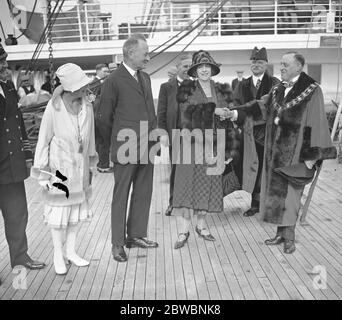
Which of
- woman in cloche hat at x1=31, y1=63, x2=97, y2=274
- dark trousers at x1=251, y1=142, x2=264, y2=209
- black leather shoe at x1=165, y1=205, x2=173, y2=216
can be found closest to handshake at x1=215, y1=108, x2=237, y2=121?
dark trousers at x1=251, y1=142, x2=264, y2=209

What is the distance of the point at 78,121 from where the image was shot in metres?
3.47

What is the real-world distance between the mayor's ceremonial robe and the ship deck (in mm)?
431

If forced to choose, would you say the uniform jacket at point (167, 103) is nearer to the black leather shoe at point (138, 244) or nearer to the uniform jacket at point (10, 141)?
the black leather shoe at point (138, 244)

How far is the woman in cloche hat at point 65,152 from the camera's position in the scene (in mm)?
3371

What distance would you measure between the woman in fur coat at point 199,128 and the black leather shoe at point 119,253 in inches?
20.6

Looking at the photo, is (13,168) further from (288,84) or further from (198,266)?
(288,84)

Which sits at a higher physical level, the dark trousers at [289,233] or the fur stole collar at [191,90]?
the fur stole collar at [191,90]

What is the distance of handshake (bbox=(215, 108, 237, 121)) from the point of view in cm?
394

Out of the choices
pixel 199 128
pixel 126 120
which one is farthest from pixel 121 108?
pixel 199 128

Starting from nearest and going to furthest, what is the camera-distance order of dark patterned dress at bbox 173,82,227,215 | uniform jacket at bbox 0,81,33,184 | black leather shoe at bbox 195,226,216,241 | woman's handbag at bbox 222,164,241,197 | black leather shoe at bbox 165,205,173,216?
uniform jacket at bbox 0,81,33,184 < dark patterned dress at bbox 173,82,227,215 < black leather shoe at bbox 195,226,216,241 < woman's handbag at bbox 222,164,241,197 < black leather shoe at bbox 165,205,173,216

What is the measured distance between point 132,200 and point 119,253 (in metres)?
0.49

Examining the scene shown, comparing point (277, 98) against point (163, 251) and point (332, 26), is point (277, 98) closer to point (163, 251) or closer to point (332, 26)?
point (163, 251)

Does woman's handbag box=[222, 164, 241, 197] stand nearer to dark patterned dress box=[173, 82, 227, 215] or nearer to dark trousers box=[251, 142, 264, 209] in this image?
dark trousers box=[251, 142, 264, 209]

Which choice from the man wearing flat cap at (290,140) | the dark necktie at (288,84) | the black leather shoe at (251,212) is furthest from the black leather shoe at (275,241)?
the dark necktie at (288,84)
